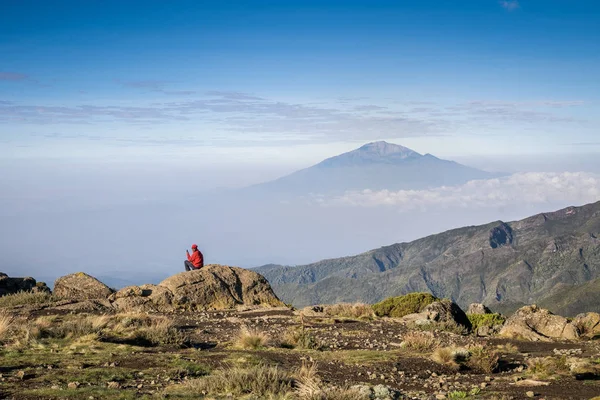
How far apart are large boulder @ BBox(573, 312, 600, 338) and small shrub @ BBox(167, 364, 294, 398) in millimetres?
15004

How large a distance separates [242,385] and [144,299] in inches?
546

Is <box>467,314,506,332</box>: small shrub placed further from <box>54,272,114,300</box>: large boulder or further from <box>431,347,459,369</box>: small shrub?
<box>54,272,114,300</box>: large boulder

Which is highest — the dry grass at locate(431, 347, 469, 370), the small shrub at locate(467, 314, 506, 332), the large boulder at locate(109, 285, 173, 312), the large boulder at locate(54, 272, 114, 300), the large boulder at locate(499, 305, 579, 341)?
the large boulder at locate(54, 272, 114, 300)

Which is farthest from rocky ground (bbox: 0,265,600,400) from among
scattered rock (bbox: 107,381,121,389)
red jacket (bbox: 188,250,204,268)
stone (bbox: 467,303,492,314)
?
red jacket (bbox: 188,250,204,268)

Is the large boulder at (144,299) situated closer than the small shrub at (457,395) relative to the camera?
No

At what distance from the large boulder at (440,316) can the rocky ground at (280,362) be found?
1.31 meters

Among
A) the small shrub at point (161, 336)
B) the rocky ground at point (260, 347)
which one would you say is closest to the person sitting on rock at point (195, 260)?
the rocky ground at point (260, 347)

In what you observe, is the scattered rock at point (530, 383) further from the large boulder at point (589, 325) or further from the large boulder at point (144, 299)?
the large boulder at point (144, 299)

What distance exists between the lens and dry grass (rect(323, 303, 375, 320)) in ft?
76.7

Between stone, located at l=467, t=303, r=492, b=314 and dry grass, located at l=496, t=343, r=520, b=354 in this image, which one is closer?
dry grass, located at l=496, t=343, r=520, b=354

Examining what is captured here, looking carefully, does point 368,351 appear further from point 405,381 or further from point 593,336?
Result: point 593,336

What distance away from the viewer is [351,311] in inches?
936

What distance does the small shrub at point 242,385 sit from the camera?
10.1 m

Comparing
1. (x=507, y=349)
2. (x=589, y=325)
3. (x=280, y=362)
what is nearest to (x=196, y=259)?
(x=280, y=362)
